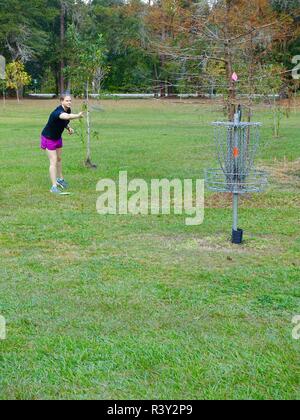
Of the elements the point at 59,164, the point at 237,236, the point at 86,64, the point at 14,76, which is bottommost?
the point at 237,236

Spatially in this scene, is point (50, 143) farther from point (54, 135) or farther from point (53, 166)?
point (53, 166)

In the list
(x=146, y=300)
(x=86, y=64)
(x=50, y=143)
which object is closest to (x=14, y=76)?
(x=86, y=64)

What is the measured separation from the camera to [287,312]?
4.89 m

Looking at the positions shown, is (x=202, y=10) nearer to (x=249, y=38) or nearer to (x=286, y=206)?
(x=249, y=38)

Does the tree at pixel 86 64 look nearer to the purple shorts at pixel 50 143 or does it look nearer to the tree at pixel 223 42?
the purple shorts at pixel 50 143

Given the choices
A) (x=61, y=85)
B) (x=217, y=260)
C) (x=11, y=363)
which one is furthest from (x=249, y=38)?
(x=61, y=85)

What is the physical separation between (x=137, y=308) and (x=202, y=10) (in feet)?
23.1

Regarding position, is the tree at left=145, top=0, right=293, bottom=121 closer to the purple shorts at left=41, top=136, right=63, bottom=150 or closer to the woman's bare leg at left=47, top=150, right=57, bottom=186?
the purple shorts at left=41, top=136, right=63, bottom=150

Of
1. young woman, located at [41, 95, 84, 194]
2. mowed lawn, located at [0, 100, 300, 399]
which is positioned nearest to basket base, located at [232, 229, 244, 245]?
mowed lawn, located at [0, 100, 300, 399]
